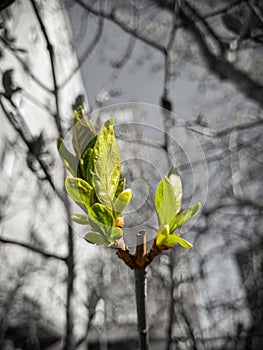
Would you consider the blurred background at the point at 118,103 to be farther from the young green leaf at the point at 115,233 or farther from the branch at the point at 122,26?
the young green leaf at the point at 115,233

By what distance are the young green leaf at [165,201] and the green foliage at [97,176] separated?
0.06 feet

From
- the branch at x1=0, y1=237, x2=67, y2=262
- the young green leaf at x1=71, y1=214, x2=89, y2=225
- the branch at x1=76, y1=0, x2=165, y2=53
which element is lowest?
the young green leaf at x1=71, y1=214, x2=89, y2=225

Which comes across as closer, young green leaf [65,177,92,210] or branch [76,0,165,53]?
young green leaf [65,177,92,210]

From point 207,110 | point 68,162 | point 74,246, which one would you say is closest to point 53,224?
point 74,246

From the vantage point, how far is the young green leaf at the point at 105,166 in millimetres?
150

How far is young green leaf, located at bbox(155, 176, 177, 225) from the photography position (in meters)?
0.16

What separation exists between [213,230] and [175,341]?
0.16m

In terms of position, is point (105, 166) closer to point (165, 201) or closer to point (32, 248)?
point (165, 201)

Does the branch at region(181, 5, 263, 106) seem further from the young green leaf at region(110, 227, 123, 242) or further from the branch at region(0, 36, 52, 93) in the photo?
the young green leaf at region(110, 227, 123, 242)

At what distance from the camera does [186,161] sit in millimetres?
285

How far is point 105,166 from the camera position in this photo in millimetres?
151

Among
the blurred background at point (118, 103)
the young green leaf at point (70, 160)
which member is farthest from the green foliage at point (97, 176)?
the blurred background at point (118, 103)

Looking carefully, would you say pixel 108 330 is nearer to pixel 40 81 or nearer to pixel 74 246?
pixel 74 246

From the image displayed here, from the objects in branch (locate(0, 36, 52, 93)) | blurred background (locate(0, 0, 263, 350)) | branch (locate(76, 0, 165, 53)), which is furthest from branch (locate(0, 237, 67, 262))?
branch (locate(76, 0, 165, 53))
